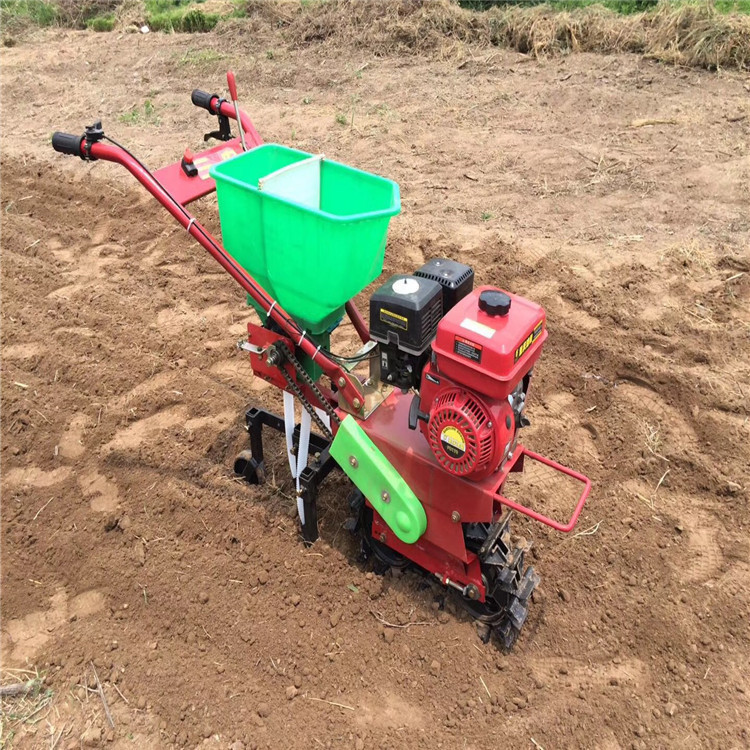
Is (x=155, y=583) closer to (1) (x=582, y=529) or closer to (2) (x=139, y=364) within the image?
(2) (x=139, y=364)

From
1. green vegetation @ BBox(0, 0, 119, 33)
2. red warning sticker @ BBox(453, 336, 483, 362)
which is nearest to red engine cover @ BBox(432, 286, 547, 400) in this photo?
red warning sticker @ BBox(453, 336, 483, 362)

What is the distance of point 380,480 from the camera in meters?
2.73

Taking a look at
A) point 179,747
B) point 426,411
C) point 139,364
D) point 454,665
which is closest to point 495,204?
point 139,364

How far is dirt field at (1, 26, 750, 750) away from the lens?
2830mm

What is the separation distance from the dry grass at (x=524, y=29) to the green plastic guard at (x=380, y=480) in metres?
8.00

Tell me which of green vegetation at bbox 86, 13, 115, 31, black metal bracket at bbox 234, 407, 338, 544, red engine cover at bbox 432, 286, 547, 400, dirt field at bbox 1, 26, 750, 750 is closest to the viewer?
red engine cover at bbox 432, 286, 547, 400

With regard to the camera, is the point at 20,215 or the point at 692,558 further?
the point at 20,215

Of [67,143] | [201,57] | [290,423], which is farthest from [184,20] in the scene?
[290,423]

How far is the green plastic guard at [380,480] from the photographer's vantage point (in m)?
2.71

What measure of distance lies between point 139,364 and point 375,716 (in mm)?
2789

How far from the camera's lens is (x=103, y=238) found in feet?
19.6

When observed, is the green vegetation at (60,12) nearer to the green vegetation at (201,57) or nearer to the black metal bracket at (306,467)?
the green vegetation at (201,57)

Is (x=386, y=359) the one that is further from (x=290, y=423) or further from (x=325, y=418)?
(x=290, y=423)

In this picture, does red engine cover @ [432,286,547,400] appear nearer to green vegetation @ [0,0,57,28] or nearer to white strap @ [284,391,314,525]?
white strap @ [284,391,314,525]
